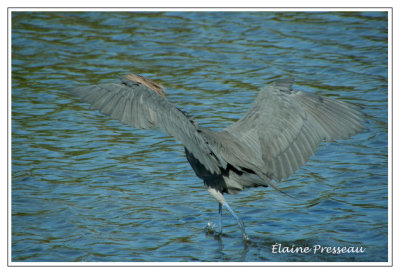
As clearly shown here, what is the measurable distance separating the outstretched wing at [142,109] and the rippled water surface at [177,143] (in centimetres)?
155

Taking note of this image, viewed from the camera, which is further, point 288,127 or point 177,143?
point 177,143

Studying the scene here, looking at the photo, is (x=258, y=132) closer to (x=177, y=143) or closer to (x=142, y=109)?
(x=142, y=109)

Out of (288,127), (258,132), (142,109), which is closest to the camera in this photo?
(142,109)

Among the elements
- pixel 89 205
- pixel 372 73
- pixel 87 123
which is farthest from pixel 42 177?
pixel 372 73

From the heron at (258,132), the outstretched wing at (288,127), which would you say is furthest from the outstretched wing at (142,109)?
the outstretched wing at (288,127)

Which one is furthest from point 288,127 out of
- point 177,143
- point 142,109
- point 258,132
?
point 177,143

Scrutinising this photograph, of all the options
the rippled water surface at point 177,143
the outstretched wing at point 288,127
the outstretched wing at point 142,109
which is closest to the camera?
the outstretched wing at point 142,109

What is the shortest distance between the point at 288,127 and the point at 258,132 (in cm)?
36

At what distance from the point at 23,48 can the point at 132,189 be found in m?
6.11

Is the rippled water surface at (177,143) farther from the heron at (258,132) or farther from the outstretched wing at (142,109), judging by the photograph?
the outstretched wing at (142,109)

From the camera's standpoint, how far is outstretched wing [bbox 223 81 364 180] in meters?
6.46

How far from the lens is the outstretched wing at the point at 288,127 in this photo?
6465 millimetres

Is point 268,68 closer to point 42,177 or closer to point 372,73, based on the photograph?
point 372,73

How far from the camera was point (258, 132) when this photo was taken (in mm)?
6613
